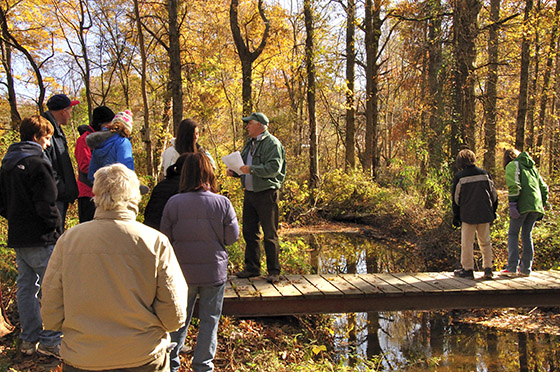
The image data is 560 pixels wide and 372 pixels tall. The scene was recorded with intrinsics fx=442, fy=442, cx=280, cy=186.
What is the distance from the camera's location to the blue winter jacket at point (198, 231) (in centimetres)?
360

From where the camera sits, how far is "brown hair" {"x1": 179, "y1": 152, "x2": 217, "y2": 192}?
3.65 metres

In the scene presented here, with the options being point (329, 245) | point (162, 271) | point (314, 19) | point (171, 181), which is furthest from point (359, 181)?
point (162, 271)

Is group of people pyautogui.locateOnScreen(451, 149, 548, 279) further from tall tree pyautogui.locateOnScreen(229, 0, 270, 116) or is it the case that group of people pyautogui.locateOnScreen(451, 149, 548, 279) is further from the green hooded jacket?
tall tree pyautogui.locateOnScreen(229, 0, 270, 116)

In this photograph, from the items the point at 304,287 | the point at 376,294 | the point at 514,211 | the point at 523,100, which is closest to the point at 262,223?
the point at 304,287

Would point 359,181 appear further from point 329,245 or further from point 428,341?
point 428,341

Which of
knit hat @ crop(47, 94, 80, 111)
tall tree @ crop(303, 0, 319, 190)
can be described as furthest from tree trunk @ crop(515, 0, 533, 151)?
knit hat @ crop(47, 94, 80, 111)

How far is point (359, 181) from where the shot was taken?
17.5 metres

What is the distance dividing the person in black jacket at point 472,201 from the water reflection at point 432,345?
122 centimetres

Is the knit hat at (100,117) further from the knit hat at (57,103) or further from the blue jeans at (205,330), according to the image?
the blue jeans at (205,330)

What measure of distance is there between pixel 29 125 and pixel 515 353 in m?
7.02

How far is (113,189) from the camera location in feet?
7.68

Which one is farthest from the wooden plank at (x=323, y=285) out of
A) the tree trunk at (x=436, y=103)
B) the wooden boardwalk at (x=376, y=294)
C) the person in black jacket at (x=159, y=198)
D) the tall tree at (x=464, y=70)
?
the tree trunk at (x=436, y=103)

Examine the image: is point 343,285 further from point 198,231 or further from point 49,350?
point 49,350

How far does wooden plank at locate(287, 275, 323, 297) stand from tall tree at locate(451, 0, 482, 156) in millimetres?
6408
